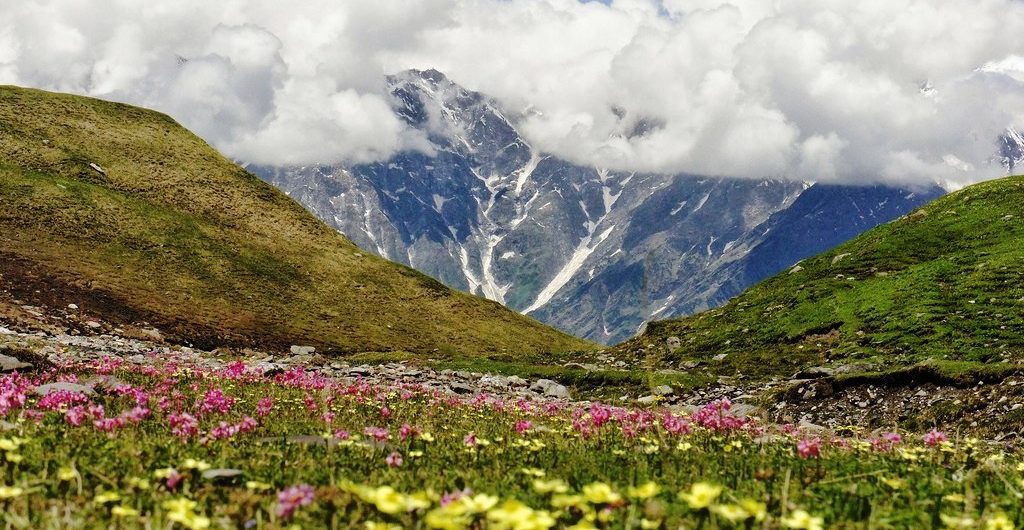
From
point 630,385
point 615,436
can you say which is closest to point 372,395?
point 615,436

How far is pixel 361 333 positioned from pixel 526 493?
5677cm

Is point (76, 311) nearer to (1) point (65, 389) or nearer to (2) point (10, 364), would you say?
(2) point (10, 364)

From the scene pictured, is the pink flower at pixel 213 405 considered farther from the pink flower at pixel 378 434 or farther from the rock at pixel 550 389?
the rock at pixel 550 389

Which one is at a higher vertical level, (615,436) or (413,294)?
(413,294)

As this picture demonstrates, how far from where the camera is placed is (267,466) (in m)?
7.35

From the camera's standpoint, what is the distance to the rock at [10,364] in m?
15.5

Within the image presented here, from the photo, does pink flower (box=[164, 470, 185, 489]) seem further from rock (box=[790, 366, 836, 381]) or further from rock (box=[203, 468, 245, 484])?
rock (box=[790, 366, 836, 381])

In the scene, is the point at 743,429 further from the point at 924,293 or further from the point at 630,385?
the point at 924,293

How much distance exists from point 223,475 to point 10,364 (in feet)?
41.8

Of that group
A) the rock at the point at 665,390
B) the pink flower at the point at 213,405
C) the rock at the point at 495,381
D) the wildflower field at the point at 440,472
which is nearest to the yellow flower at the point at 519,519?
the wildflower field at the point at 440,472

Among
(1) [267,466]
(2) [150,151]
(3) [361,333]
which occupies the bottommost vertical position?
(1) [267,466]

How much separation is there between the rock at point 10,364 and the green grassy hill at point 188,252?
104 ft

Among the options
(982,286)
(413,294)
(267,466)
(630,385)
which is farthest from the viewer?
(413,294)

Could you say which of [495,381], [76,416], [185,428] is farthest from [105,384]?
[495,381]
